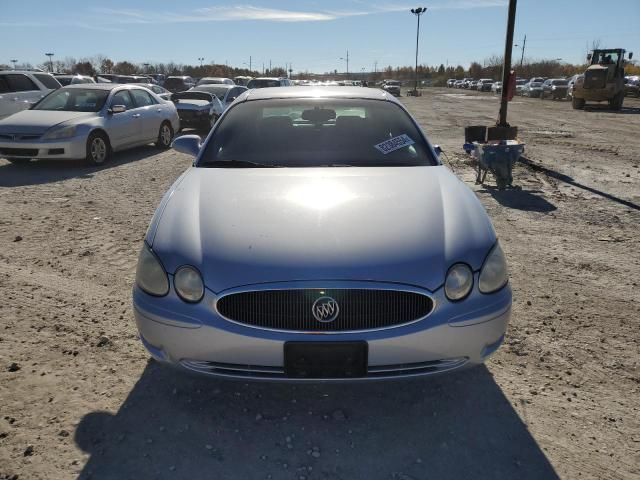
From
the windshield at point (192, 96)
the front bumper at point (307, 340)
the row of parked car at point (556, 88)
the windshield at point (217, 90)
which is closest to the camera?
the front bumper at point (307, 340)

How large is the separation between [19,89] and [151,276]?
1247cm

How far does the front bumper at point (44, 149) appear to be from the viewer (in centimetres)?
846

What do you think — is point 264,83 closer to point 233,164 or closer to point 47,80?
point 47,80

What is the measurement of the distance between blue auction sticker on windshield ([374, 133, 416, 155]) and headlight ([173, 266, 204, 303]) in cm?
171

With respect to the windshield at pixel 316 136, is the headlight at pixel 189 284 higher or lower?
lower

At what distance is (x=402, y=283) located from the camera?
7.09ft

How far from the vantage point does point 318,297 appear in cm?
215

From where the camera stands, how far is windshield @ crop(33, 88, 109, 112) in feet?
31.4

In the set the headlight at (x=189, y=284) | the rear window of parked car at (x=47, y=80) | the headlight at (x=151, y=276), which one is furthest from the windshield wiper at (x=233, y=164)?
the rear window of parked car at (x=47, y=80)

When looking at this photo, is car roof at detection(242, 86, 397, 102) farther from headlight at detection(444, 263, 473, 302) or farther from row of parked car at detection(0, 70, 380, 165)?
row of parked car at detection(0, 70, 380, 165)

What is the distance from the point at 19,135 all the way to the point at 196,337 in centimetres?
818

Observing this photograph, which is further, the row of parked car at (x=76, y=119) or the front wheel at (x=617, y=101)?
the front wheel at (x=617, y=101)

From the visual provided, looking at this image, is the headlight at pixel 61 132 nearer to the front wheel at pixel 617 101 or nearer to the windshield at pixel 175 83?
the windshield at pixel 175 83

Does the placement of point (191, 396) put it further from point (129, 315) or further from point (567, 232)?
point (567, 232)
